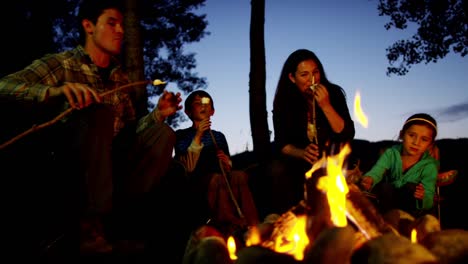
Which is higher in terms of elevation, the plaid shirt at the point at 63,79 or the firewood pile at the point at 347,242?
the plaid shirt at the point at 63,79

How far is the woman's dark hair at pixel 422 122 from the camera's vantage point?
14.0ft

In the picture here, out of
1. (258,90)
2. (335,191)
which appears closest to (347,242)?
(335,191)

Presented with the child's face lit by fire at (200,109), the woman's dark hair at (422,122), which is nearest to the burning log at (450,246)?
the woman's dark hair at (422,122)

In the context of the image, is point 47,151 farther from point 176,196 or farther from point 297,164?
point 297,164

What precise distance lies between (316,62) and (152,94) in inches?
410

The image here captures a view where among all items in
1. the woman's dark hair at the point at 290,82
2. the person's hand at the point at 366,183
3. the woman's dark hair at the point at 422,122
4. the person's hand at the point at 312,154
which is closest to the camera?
the person's hand at the point at 312,154

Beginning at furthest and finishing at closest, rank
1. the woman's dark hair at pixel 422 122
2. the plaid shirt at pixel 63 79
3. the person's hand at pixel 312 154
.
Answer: the woman's dark hair at pixel 422 122
the person's hand at pixel 312 154
the plaid shirt at pixel 63 79

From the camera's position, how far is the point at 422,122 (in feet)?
14.1

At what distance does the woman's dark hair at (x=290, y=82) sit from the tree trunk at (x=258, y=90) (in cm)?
341

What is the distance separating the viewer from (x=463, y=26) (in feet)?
34.9

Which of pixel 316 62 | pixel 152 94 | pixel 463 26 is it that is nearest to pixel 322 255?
pixel 316 62

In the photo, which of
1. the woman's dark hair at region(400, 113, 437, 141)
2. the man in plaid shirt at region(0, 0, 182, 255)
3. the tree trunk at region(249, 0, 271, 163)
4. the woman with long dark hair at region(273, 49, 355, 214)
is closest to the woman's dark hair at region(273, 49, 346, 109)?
the woman with long dark hair at region(273, 49, 355, 214)

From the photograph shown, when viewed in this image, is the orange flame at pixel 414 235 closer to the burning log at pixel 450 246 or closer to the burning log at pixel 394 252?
the burning log at pixel 450 246

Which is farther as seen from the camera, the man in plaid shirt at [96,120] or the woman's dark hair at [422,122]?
the woman's dark hair at [422,122]
